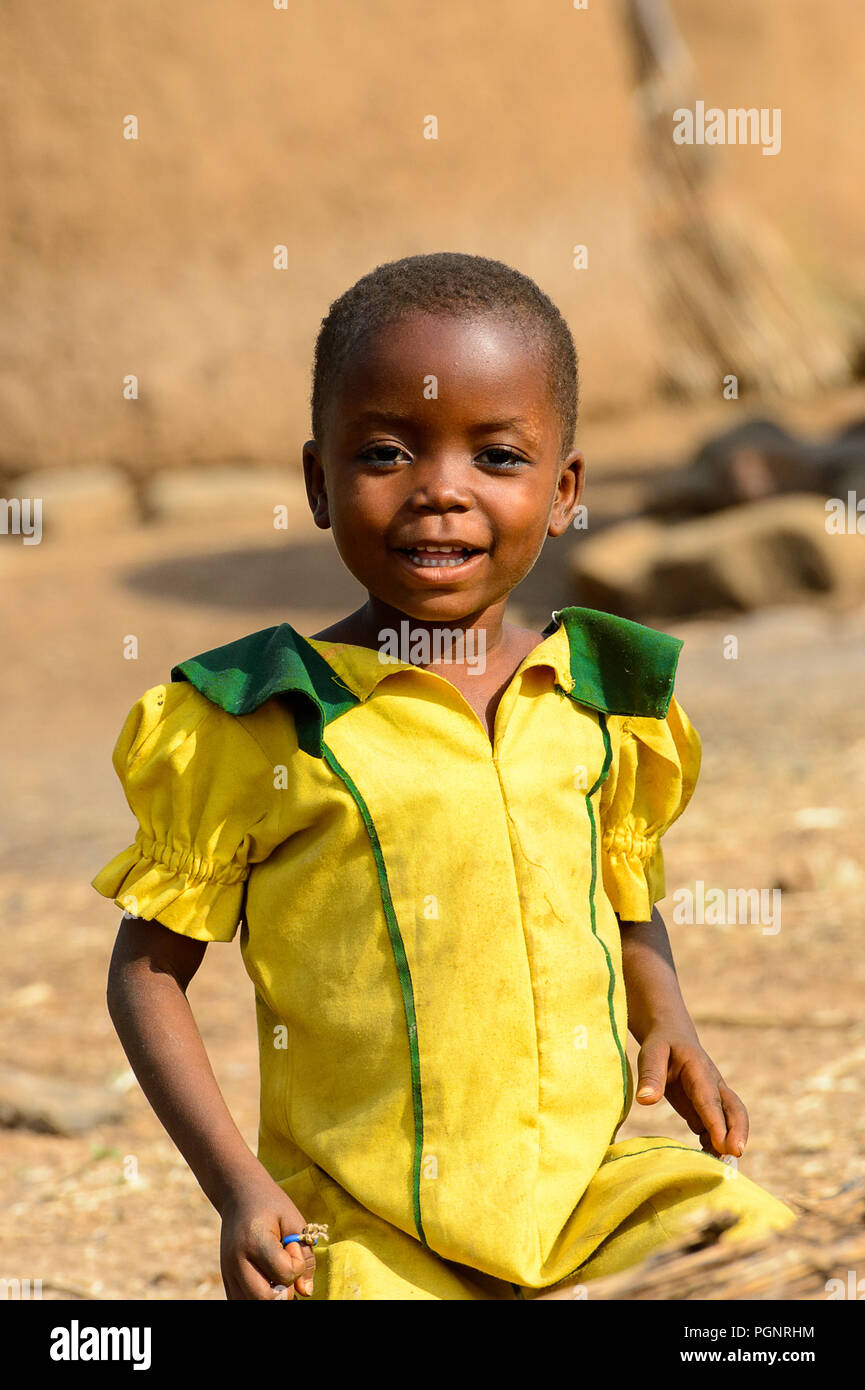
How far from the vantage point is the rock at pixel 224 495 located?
1130 centimetres

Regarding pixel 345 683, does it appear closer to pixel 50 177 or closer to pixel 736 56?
pixel 50 177

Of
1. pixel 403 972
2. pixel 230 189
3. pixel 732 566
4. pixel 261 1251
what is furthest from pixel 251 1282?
pixel 230 189

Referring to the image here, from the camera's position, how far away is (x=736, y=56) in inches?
661

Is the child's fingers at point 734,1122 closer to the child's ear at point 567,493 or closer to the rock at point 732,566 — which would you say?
the child's ear at point 567,493

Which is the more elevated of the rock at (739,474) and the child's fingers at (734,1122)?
the rock at (739,474)

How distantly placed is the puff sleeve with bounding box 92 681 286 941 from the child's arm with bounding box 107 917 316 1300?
54mm

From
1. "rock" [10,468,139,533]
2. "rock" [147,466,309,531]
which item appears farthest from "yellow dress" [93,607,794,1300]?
"rock" [10,468,139,533]

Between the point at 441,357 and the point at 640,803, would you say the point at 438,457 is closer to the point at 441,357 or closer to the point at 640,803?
the point at 441,357

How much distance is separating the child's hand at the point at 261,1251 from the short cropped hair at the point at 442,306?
0.86 metres

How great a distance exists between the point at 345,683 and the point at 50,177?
407 inches

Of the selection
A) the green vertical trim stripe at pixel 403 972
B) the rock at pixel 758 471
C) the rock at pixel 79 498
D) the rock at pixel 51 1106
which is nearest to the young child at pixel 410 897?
the green vertical trim stripe at pixel 403 972

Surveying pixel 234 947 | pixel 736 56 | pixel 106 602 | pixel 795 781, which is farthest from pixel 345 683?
pixel 736 56

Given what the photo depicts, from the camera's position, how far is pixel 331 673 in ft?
6.37

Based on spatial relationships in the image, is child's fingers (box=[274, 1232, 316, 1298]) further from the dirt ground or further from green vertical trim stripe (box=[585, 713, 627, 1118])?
the dirt ground
